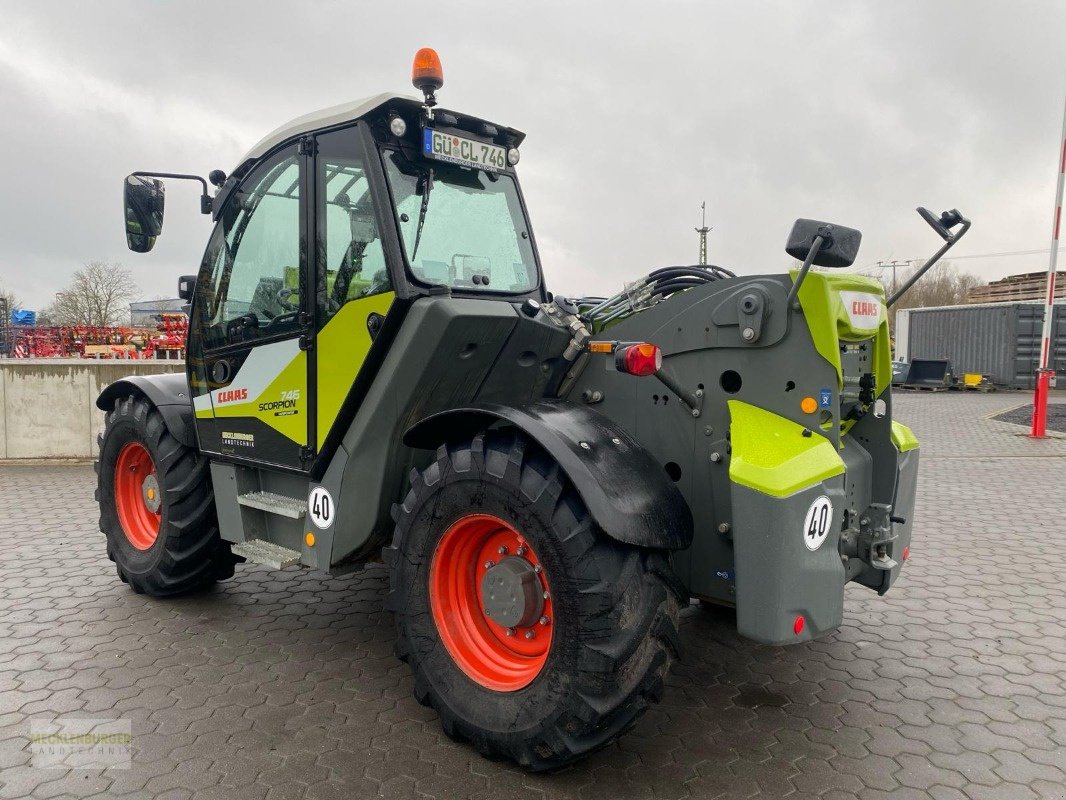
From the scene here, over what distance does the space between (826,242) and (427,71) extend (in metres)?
1.80

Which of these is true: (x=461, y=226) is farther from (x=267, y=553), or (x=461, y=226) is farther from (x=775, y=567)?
(x=775, y=567)

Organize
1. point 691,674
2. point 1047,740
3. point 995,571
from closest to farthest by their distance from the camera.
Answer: point 1047,740, point 691,674, point 995,571

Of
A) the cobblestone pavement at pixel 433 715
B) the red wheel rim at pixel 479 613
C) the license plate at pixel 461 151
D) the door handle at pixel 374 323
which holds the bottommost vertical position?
the cobblestone pavement at pixel 433 715

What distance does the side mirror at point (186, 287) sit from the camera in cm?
466

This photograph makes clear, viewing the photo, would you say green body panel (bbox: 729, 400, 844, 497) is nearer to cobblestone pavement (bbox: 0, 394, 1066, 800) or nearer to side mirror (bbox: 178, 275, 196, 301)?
cobblestone pavement (bbox: 0, 394, 1066, 800)

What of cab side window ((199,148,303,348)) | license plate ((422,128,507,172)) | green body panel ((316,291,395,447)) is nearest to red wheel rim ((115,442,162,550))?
cab side window ((199,148,303,348))

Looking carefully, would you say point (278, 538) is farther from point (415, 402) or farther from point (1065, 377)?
point (1065, 377)

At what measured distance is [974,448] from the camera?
475 inches

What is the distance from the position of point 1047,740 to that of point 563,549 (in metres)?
2.21

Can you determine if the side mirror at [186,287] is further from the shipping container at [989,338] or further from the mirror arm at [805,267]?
the shipping container at [989,338]

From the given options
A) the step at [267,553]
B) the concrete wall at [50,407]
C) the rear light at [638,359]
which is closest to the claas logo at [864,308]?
the rear light at [638,359]

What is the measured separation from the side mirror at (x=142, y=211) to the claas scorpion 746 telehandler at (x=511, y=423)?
1 cm

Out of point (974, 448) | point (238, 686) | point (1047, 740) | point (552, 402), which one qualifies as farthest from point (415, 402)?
point (974, 448)

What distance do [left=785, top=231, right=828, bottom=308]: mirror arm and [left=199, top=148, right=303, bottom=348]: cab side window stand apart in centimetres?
217
